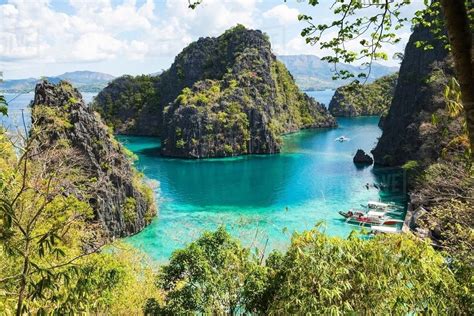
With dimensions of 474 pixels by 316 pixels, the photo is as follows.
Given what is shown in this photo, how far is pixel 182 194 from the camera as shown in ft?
155

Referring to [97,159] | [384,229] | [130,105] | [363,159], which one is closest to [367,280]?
[384,229]

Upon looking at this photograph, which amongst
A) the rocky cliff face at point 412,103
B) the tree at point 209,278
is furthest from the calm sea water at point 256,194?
the tree at point 209,278

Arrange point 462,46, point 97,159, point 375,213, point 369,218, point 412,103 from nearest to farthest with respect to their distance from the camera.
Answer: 1. point 462,46
2. point 97,159
3. point 369,218
4. point 375,213
5. point 412,103

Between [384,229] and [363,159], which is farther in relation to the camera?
[363,159]

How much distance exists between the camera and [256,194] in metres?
46.6

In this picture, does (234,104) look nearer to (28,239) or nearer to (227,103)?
(227,103)

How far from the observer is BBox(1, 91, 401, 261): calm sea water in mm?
32688

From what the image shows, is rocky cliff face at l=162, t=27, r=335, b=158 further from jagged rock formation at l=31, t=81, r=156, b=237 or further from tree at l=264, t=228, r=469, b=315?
tree at l=264, t=228, r=469, b=315

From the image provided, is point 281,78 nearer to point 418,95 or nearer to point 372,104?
point 372,104

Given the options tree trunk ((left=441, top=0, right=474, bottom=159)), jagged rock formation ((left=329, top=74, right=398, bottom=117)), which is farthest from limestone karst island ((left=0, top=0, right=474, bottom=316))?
jagged rock formation ((left=329, top=74, right=398, bottom=117))

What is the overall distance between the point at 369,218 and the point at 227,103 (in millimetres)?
47266

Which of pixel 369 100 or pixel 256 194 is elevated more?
pixel 369 100

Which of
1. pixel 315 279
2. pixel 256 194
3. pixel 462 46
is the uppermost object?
pixel 462 46

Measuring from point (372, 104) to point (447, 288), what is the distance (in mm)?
132154
